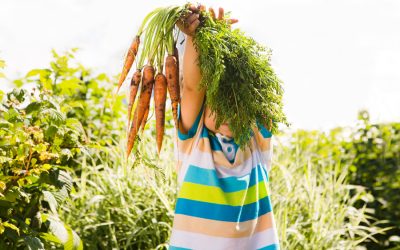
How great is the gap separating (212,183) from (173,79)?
438 millimetres

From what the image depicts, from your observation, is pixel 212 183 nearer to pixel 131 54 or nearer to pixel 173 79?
pixel 173 79

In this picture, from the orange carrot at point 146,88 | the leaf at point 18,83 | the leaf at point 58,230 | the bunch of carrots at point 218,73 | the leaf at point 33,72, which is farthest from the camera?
the leaf at point 18,83

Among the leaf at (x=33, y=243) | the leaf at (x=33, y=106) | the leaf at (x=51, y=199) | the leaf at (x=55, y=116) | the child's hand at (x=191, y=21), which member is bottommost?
the leaf at (x=33, y=243)

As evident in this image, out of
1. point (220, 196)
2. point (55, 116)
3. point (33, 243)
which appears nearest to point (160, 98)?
point (220, 196)

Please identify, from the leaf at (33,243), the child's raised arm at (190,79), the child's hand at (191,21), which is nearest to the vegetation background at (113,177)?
the leaf at (33,243)

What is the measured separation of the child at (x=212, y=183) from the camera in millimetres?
2422

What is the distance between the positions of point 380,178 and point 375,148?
0.28 metres

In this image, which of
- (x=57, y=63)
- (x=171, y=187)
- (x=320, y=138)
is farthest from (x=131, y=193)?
(x=320, y=138)

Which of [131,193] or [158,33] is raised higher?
[158,33]

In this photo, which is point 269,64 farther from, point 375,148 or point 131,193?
point 375,148

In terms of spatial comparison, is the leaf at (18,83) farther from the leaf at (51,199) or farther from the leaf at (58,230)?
the leaf at (51,199)

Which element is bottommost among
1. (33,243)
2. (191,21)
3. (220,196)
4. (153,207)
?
(33,243)

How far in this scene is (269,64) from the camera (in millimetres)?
2434

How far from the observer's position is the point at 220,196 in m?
2.44
